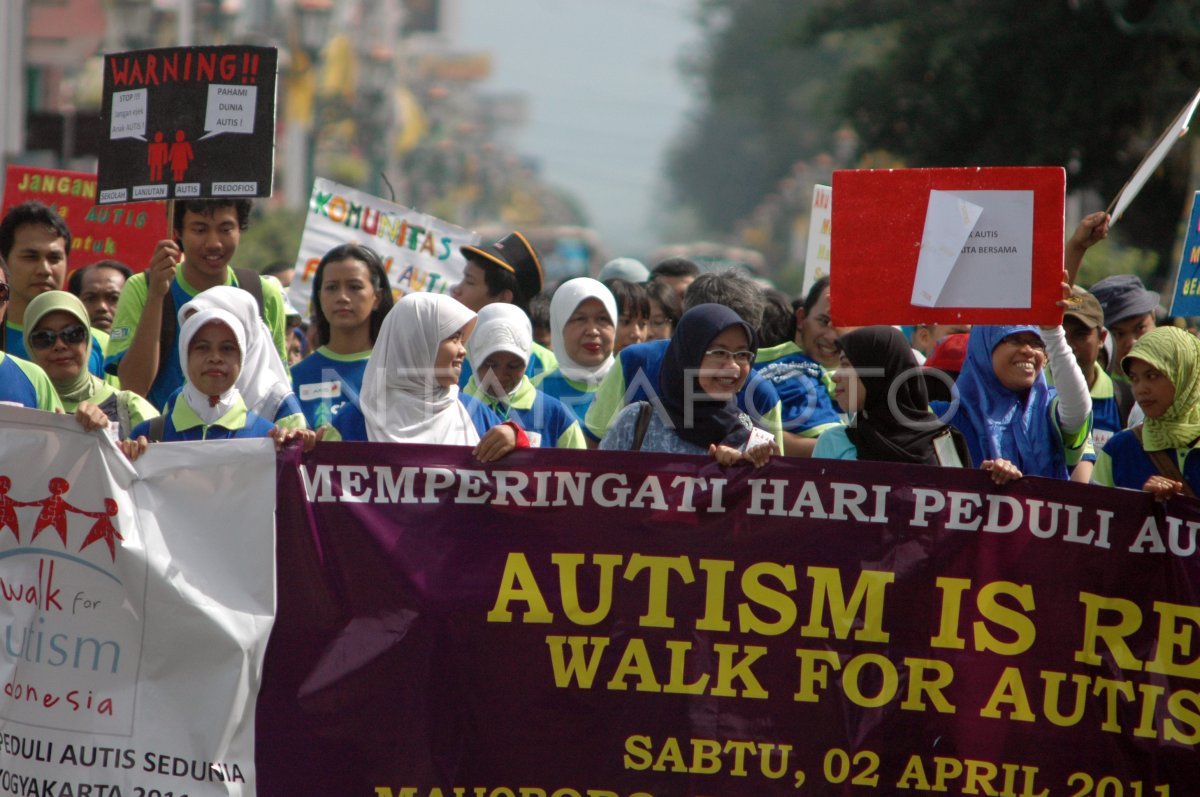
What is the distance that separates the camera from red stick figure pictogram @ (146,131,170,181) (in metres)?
5.91

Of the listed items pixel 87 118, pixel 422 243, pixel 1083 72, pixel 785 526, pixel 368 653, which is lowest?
pixel 368 653

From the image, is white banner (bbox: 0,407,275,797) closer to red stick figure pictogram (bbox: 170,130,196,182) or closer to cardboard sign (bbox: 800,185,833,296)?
red stick figure pictogram (bbox: 170,130,196,182)

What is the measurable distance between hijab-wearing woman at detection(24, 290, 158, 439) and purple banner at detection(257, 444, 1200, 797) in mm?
1128

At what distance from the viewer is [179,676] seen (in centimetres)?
430

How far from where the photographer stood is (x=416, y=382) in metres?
4.83

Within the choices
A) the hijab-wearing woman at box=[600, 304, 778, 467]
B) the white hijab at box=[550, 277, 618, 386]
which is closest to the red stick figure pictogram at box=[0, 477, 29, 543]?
the hijab-wearing woman at box=[600, 304, 778, 467]

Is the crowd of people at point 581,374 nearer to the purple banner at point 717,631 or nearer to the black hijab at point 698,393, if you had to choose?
the black hijab at point 698,393

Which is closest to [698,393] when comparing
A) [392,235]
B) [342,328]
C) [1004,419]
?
[1004,419]

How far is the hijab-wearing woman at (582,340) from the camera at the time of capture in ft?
21.0

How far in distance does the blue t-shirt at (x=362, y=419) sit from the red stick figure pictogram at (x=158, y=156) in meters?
1.49

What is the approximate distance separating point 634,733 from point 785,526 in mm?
669

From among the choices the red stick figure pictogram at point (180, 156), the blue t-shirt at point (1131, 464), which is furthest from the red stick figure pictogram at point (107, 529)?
the blue t-shirt at point (1131, 464)

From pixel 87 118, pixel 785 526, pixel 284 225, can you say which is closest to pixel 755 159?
pixel 284 225

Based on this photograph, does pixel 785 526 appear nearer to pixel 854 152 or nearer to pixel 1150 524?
pixel 1150 524
